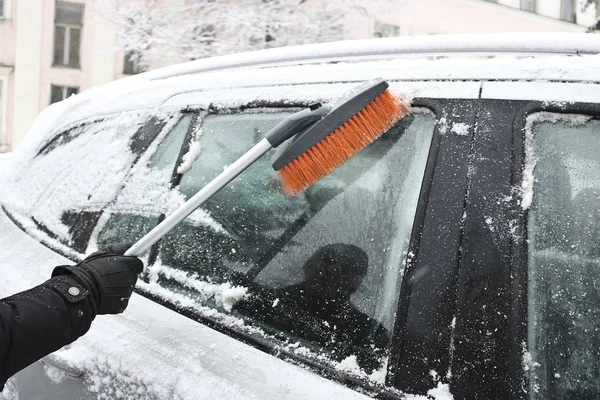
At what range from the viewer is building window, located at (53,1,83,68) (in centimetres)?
1577

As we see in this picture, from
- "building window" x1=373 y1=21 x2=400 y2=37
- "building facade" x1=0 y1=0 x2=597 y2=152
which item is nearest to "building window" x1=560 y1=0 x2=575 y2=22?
"building facade" x1=0 y1=0 x2=597 y2=152

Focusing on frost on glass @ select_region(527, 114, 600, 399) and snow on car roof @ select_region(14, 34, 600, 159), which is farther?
snow on car roof @ select_region(14, 34, 600, 159)

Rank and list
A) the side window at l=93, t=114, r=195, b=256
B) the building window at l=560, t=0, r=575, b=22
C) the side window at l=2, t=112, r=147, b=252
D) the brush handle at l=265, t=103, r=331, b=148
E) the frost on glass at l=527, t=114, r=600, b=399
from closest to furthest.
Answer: the frost on glass at l=527, t=114, r=600, b=399 < the brush handle at l=265, t=103, r=331, b=148 < the side window at l=93, t=114, r=195, b=256 < the side window at l=2, t=112, r=147, b=252 < the building window at l=560, t=0, r=575, b=22

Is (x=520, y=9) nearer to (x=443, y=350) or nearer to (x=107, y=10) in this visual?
(x=107, y=10)

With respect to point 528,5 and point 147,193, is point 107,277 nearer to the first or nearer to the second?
point 147,193

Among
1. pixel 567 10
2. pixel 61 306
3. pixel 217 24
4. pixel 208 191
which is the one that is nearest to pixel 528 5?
pixel 567 10

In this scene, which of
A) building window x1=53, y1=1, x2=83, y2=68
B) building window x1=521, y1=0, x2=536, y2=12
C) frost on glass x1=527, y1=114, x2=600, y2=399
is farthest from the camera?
building window x1=521, y1=0, x2=536, y2=12

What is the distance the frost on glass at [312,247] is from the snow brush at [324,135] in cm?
3

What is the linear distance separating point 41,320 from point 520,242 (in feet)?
3.35

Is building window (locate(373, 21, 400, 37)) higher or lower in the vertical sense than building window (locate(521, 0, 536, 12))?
lower

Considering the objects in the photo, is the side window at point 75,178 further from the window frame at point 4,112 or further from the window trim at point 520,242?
the window frame at point 4,112

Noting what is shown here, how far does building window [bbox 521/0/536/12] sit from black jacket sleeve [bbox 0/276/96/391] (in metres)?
21.0

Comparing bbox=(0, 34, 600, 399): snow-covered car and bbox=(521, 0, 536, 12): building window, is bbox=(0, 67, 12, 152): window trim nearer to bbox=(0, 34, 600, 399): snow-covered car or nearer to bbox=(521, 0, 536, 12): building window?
bbox=(0, 34, 600, 399): snow-covered car

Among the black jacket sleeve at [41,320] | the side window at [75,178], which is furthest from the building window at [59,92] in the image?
the black jacket sleeve at [41,320]
